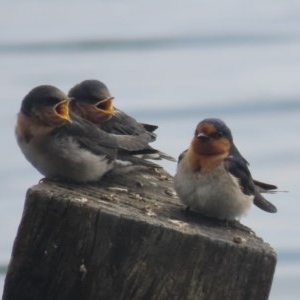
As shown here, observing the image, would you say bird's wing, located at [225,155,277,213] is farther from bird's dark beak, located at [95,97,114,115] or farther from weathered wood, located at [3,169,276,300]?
weathered wood, located at [3,169,276,300]

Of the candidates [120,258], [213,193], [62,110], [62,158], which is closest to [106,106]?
[62,110]

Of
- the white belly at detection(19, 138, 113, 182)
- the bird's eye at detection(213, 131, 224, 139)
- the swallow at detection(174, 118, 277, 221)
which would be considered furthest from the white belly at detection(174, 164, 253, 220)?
the white belly at detection(19, 138, 113, 182)

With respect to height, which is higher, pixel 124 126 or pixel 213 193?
pixel 124 126

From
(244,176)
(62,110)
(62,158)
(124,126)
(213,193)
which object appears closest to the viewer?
(213,193)

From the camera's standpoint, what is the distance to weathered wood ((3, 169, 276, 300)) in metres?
4.02

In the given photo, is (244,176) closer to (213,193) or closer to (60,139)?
(213,193)

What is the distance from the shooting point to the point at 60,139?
6227 millimetres

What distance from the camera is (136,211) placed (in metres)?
4.27

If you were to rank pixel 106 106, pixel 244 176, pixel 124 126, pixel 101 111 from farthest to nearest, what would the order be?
pixel 106 106 < pixel 101 111 < pixel 124 126 < pixel 244 176

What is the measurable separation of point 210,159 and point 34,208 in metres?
1.84

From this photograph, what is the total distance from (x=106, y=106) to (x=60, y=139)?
2.12 ft

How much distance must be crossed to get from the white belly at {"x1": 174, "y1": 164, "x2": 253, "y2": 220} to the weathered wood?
1.00 m

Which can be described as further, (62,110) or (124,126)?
(124,126)

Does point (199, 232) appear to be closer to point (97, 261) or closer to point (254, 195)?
point (97, 261)
